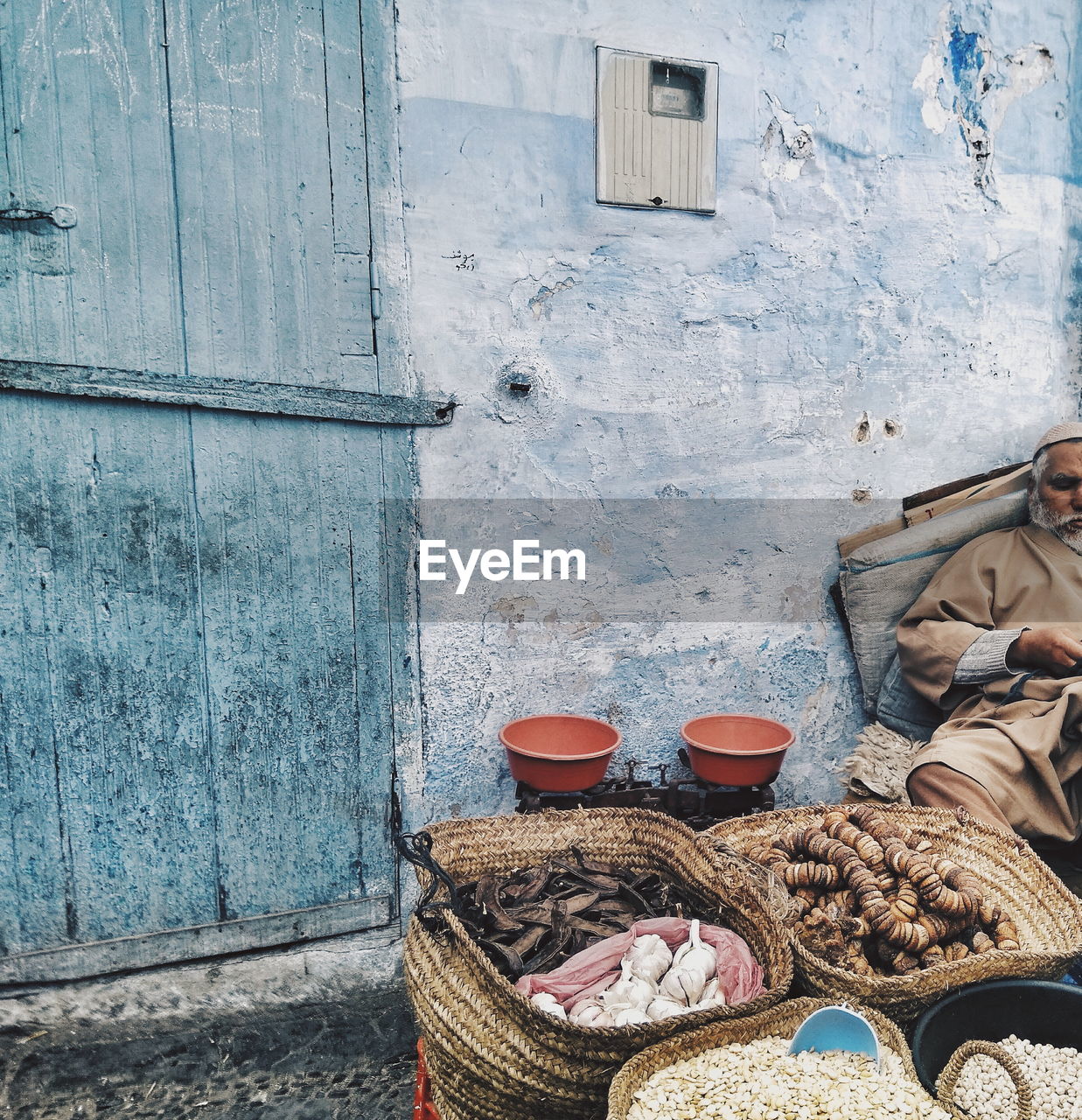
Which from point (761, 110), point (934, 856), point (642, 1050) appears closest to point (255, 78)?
point (761, 110)

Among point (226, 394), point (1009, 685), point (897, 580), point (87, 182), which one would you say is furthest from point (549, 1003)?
point (87, 182)

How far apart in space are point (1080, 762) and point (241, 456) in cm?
318

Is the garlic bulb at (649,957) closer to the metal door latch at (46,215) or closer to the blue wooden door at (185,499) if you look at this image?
the blue wooden door at (185,499)

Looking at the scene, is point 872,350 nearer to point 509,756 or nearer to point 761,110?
point 761,110

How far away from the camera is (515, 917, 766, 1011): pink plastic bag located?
183cm

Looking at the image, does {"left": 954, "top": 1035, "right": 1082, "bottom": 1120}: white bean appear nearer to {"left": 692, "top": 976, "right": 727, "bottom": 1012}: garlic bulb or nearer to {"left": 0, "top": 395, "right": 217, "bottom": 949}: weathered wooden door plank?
{"left": 692, "top": 976, "right": 727, "bottom": 1012}: garlic bulb

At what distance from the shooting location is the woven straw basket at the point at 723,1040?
57.4 inches

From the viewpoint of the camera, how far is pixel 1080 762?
2.81 metres

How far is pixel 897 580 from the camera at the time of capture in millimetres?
3402

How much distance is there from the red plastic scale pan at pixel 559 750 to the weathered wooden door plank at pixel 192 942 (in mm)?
781

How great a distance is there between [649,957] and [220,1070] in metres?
1.59

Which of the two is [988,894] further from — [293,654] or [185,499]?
[185,499]

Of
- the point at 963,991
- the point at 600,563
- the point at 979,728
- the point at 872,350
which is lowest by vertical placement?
the point at 963,991
